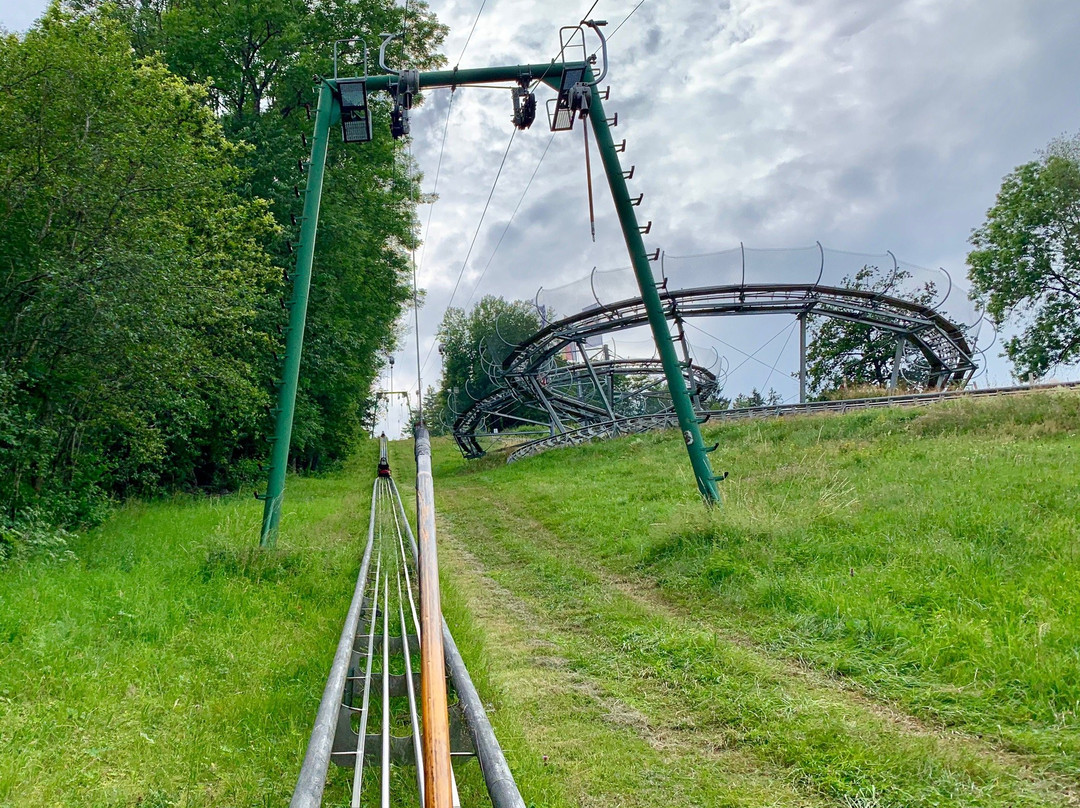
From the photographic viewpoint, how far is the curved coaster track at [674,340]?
930 inches

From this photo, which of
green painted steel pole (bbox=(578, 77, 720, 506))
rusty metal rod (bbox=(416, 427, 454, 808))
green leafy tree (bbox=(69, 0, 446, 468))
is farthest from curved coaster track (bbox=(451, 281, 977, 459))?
rusty metal rod (bbox=(416, 427, 454, 808))

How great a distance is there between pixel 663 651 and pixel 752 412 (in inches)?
736

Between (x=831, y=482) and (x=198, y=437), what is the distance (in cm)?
1546

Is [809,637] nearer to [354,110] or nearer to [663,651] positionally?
[663,651]

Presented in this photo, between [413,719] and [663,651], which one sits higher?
[413,719]

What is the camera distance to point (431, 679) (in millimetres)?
2176

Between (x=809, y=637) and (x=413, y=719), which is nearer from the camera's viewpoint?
(x=413, y=719)

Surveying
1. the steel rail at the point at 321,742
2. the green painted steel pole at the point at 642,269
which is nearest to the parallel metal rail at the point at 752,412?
the green painted steel pole at the point at 642,269

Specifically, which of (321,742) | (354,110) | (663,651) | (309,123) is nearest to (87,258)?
(354,110)

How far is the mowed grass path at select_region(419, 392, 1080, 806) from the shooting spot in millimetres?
3658

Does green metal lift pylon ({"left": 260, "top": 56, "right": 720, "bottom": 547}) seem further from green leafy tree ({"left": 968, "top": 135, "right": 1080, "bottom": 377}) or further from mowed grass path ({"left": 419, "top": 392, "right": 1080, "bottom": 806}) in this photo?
green leafy tree ({"left": 968, "top": 135, "right": 1080, "bottom": 377})

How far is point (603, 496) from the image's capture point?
43.8ft

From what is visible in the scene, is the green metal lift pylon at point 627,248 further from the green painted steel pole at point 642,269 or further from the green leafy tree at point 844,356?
the green leafy tree at point 844,356

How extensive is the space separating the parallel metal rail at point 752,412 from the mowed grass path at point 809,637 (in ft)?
25.9
